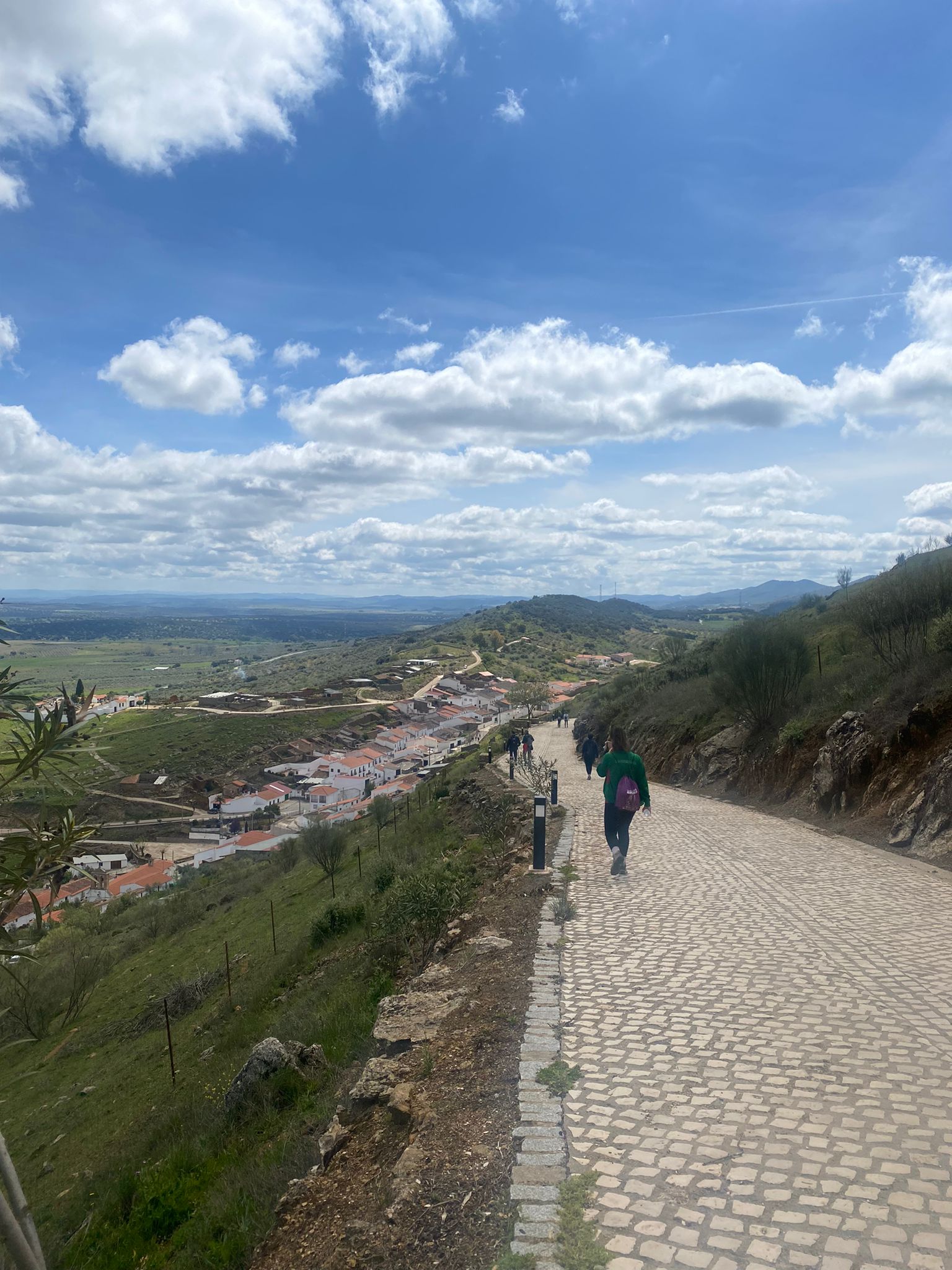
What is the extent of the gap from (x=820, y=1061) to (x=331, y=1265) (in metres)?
3.10

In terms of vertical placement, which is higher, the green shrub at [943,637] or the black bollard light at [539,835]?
the green shrub at [943,637]

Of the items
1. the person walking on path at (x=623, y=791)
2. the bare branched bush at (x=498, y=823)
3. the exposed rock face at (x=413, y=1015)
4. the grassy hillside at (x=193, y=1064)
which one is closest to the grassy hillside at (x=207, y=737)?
the grassy hillside at (x=193, y=1064)

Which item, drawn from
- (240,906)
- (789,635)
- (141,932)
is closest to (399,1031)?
(789,635)

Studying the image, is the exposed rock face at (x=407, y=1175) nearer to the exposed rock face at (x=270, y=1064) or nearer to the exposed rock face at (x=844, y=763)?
the exposed rock face at (x=270, y=1064)

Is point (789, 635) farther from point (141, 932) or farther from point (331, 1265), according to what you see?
point (141, 932)

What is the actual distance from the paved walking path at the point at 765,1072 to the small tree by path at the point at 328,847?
14913 mm

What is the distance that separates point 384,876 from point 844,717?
33.2 ft

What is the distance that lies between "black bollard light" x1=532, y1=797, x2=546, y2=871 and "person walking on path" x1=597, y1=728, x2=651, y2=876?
92 cm

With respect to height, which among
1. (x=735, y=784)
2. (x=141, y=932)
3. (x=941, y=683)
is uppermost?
(x=941, y=683)

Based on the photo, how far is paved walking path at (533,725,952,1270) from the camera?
10.5ft

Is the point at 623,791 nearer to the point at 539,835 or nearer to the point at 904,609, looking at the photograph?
the point at 539,835

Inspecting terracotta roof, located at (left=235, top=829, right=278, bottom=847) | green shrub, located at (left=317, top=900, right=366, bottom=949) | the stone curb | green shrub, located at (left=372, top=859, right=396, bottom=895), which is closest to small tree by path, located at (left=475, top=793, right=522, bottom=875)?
green shrub, located at (left=372, top=859, right=396, bottom=895)

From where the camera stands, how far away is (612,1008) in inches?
224

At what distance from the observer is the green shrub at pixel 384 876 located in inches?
571
